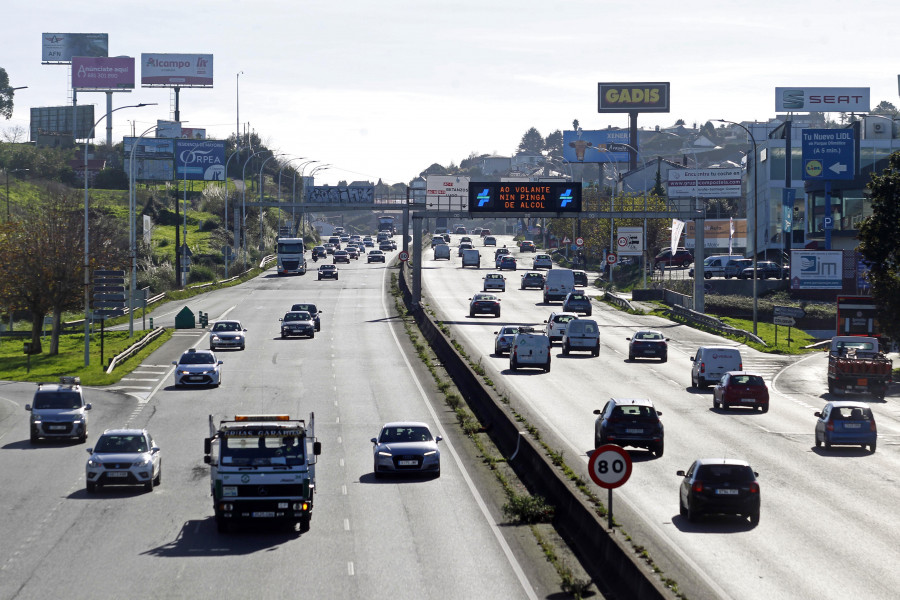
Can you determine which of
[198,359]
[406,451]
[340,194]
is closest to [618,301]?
[340,194]

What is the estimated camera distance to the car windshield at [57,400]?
37.5 meters

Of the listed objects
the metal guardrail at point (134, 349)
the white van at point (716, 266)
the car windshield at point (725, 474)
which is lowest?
the metal guardrail at point (134, 349)

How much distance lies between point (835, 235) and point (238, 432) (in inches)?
3553

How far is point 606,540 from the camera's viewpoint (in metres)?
20.1

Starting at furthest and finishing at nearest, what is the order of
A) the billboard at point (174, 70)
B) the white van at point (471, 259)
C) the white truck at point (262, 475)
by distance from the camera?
the billboard at point (174, 70) < the white van at point (471, 259) < the white truck at point (262, 475)

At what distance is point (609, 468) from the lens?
65.2 ft

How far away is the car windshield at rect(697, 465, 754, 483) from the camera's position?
23.8 m

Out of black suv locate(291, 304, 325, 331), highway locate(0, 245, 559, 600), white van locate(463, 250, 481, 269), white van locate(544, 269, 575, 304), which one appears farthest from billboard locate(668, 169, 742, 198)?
highway locate(0, 245, 559, 600)

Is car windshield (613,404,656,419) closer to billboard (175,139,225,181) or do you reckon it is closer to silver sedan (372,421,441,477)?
silver sedan (372,421,441,477)

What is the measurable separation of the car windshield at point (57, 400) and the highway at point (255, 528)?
1.17 metres

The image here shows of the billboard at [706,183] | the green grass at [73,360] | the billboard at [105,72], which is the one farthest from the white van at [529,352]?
the billboard at [105,72]

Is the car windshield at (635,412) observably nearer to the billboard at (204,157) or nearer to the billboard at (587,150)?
the billboard at (204,157)

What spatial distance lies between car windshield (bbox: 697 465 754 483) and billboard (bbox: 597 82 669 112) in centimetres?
14780

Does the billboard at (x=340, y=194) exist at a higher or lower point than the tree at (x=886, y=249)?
higher
